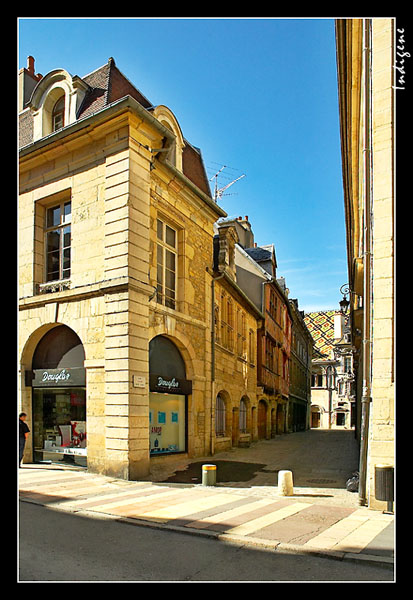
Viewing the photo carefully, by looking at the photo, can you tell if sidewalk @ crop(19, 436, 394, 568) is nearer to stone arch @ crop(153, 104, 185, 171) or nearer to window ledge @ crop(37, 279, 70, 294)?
window ledge @ crop(37, 279, 70, 294)

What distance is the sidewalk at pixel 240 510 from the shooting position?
20.4ft

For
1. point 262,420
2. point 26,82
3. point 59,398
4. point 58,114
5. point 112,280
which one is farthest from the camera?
point 262,420

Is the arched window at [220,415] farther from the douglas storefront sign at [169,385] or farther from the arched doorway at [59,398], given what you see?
the arched doorway at [59,398]

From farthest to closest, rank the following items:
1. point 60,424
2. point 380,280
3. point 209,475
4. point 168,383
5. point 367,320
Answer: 1. point 168,383
2. point 60,424
3. point 209,475
4. point 367,320
5. point 380,280

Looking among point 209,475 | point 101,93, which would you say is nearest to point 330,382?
point 209,475

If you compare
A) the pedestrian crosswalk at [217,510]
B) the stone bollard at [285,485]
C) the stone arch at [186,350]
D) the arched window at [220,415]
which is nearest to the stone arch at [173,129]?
the stone arch at [186,350]

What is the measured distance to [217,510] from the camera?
26.6 ft

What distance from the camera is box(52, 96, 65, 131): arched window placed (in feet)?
46.1

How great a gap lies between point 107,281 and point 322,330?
187ft

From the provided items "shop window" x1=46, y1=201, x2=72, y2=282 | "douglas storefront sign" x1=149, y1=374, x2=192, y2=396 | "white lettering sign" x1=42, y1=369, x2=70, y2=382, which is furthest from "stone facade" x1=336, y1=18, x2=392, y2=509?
"shop window" x1=46, y1=201, x2=72, y2=282

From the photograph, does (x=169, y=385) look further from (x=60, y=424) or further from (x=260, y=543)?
(x=260, y=543)
